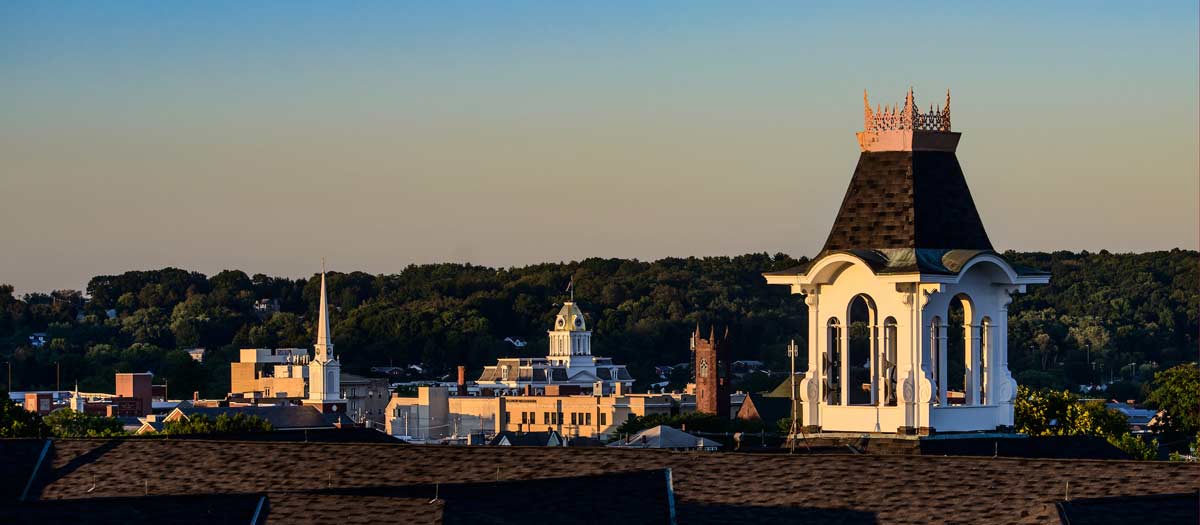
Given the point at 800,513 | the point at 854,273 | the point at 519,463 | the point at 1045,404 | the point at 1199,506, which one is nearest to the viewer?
the point at 1199,506

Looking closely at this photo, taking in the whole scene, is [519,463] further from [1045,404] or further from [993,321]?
[1045,404]

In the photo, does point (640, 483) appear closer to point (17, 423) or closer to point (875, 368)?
point (875, 368)

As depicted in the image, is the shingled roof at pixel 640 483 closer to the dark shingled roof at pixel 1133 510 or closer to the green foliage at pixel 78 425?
the dark shingled roof at pixel 1133 510

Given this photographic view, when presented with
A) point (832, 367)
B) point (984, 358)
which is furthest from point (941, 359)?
point (832, 367)

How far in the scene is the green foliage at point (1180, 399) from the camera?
358 feet

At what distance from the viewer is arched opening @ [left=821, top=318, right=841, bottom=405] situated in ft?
142

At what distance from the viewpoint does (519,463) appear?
3812 centimetres

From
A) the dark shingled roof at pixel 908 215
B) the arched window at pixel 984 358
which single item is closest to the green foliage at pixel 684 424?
the arched window at pixel 984 358

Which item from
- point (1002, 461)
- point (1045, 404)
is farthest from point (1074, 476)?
point (1045, 404)

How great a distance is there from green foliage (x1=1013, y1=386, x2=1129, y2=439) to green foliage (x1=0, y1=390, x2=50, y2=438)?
131 ft

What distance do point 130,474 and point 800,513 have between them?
10.6m

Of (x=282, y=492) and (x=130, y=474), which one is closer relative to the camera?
(x=282, y=492)

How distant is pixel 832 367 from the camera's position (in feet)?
143

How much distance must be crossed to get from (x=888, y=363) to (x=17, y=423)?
74648 millimetres
